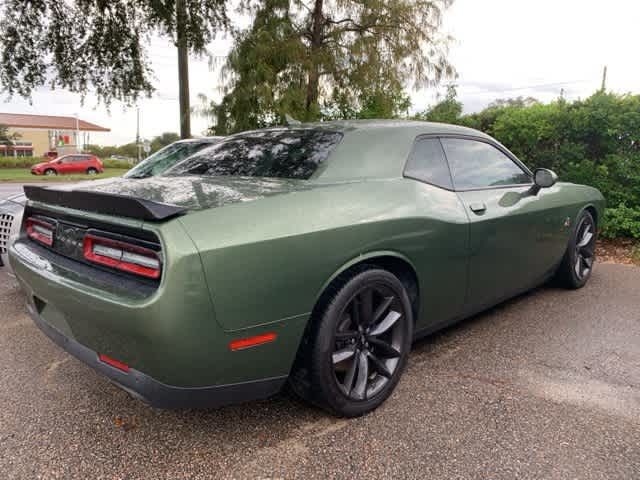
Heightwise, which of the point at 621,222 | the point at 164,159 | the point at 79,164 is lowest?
the point at 621,222

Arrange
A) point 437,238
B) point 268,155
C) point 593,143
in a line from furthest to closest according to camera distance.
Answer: point 593,143, point 268,155, point 437,238

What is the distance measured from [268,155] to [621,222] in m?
5.27

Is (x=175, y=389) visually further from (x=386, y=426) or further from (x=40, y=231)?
(x=40, y=231)

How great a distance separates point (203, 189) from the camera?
2154 mm

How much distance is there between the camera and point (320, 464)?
1886 mm

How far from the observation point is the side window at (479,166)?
2.96m

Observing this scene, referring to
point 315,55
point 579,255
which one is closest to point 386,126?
point 579,255

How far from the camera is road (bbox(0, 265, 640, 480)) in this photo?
188 centimetres

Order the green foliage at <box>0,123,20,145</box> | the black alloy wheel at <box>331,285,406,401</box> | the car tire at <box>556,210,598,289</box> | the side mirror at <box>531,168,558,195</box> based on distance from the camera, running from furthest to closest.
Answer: the green foliage at <box>0,123,20,145</box>, the car tire at <box>556,210,598,289</box>, the side mirror at <box>531,168,558,195</box>, the black alloy wheel at <box>331,285,406,401</box>

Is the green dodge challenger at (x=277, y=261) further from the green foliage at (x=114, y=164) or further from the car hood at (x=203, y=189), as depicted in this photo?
the green foliage at (x=114, y=164)

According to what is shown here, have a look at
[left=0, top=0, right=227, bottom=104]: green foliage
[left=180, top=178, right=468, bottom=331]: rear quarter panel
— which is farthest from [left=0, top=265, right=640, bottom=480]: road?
[left=0, top=0, right=227, bottom=104]: green foliage

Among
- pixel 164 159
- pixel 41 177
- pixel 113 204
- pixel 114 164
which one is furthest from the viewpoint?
pixel 114 164

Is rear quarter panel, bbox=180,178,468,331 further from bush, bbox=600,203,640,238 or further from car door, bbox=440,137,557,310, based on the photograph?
bush, bbox=600,203,640,238

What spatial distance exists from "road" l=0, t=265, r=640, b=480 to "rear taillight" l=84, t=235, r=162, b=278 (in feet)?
2.59
